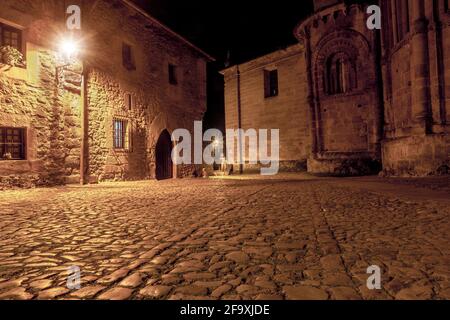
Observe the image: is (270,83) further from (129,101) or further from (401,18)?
(129,101)

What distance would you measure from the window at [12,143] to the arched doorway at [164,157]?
246 inches

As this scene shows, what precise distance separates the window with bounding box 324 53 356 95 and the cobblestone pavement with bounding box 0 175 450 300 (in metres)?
13.3

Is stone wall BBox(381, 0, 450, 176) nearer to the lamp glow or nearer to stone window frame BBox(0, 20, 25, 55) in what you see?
the lamp glow

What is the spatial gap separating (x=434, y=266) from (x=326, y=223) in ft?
5.59

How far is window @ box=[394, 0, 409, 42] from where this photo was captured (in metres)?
12.4

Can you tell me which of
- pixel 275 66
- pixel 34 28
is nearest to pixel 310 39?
pixel 275 66

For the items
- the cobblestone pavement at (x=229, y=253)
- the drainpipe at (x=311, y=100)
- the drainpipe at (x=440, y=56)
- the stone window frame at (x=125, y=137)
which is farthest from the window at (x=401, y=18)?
the stone window frame at (x=125, y=137)

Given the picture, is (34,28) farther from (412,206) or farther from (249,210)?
(412,206)

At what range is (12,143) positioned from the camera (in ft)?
32.5

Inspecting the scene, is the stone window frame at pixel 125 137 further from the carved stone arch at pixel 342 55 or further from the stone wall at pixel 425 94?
the stone wall at pixel 425 94

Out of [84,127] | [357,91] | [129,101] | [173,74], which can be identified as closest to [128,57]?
[129,101]

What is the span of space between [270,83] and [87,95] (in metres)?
14.7

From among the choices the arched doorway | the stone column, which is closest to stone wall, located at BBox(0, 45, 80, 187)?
the arched doorway

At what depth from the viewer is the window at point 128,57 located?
13688mm
